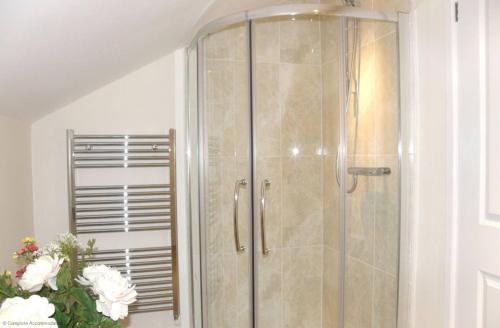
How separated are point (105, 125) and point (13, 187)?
0.63m

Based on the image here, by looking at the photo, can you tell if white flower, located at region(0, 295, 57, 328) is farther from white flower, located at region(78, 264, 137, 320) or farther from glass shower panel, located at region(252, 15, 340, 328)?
glass shower panel, located at region(252, 15, 340, 328)

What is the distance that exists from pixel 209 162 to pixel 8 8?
128 centimetres

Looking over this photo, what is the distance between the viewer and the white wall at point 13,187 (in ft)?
5.74

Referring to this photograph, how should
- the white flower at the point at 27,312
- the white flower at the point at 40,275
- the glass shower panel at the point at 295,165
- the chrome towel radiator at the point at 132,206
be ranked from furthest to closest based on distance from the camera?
the chrome towel radiator at the point at 132,206 < the glass shower panel at the point at 295,165 < the white flower at the point at 40,275 < the white flower at the point at 27,312

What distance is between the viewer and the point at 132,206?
7.61 ft

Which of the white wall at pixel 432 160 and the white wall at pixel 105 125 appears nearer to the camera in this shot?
the white wall at pixel 432 160

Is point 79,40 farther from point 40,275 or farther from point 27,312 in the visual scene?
point 27,312

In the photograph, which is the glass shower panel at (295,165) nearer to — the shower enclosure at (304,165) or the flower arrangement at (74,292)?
the shower enclosure at (304,165)

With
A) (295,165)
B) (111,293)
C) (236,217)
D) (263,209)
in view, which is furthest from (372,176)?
(111,293)

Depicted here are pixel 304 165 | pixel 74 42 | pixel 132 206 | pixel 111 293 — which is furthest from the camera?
pixel 132 206

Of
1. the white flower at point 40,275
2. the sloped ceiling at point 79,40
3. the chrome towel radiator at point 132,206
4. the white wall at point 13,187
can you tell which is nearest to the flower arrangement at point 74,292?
the white flower at point 40,275

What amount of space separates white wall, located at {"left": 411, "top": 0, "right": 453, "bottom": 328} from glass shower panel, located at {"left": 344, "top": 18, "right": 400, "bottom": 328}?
11 cm

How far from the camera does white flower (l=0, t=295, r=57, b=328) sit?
71cm

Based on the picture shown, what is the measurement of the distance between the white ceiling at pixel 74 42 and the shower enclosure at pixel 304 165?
30 cm
